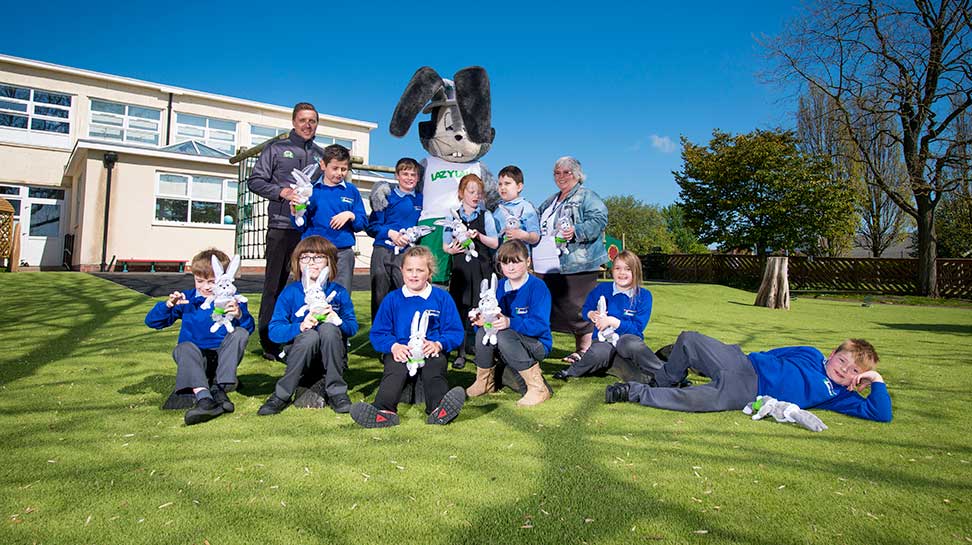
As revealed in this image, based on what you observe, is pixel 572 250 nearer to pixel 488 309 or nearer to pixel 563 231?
pixel 563 231

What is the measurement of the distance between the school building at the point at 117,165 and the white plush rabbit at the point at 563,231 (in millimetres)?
14428

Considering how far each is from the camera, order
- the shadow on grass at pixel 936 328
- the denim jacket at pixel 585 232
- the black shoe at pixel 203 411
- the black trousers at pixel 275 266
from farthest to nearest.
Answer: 1. the shadow on grass at pixel 936 328
2. the denim jacket at pixel 585 232
3. the black trousers at pixel 275 266
4. the black shoe at pixel 203 411

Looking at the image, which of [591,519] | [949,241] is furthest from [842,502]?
[949,241]

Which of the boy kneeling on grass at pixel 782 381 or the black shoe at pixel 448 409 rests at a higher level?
the boy kneeling on grass at pixel 782 381

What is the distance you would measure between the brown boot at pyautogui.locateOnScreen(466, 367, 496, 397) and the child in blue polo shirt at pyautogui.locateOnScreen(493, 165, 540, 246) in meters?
1.13

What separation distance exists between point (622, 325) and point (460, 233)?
4.71 ft

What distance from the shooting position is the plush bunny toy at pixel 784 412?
2941 millimetres

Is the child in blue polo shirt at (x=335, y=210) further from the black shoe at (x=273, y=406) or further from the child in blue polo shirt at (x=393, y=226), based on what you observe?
the black shoe at (x=273, y=406)

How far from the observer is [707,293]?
15359mm

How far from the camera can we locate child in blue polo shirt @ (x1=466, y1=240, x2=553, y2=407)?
3479 mm

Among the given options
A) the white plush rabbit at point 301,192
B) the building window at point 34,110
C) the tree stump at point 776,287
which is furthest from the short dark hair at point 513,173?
the building window at point 34,110

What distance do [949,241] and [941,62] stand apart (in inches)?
600

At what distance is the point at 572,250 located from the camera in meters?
4.68

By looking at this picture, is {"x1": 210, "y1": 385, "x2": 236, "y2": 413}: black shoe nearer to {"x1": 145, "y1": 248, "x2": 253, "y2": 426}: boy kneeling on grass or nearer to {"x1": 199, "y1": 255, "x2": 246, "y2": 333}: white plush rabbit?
{"x1": 145, "y1": 248, "x2": 253, "y2": 426}: boy kneeling on grass
